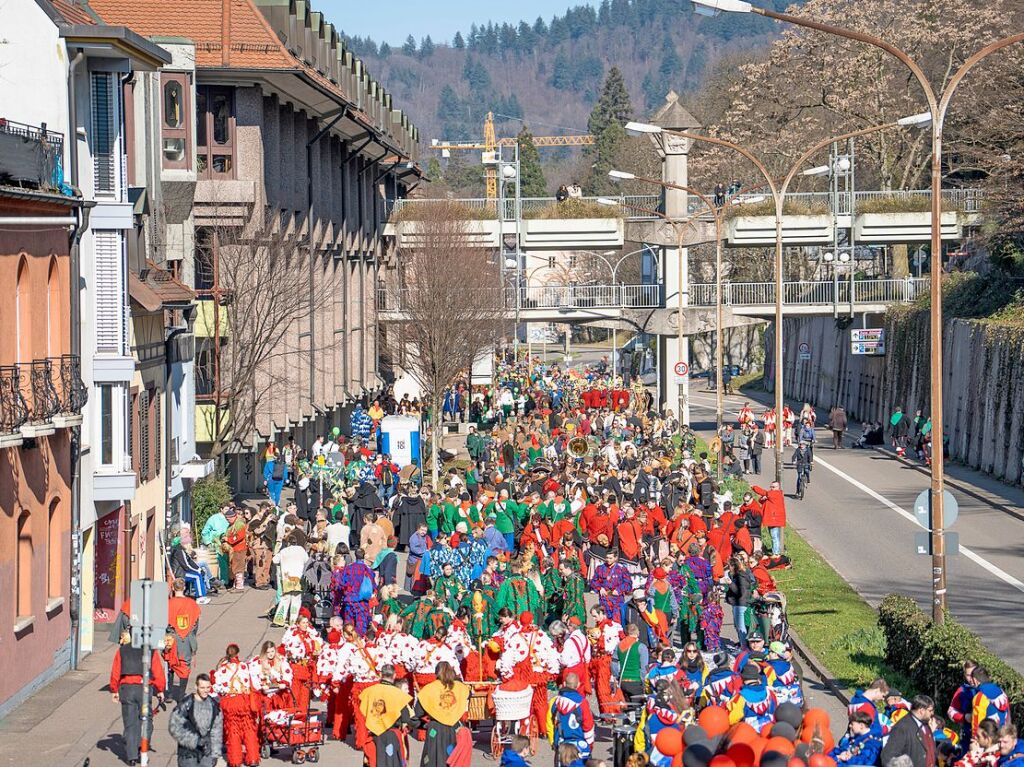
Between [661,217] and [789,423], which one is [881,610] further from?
[661,217]

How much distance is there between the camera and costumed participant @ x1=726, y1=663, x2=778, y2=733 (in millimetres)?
15641

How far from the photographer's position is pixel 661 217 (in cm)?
6275

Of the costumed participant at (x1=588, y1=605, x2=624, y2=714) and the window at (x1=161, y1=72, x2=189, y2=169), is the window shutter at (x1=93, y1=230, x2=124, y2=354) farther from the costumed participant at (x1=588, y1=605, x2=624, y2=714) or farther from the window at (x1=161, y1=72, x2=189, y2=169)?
the costumed participant at (x1=588, y1=605, x2=624, y2=714)

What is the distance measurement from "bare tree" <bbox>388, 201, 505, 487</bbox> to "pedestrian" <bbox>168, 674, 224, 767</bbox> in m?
34.5

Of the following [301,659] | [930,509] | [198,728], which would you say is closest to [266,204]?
[930,509]

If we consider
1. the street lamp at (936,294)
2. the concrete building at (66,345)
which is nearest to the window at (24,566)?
the concrete building at (66,345)

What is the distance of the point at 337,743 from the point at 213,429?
63.3 feet

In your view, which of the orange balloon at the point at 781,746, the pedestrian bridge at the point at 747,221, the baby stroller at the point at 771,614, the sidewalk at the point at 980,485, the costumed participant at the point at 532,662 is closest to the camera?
the orange balloon at the point at 781,746

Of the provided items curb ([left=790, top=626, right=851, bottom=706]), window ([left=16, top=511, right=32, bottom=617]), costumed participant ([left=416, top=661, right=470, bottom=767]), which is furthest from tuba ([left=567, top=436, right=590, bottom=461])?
costumed participant ([left=416, top=661, right=470, bottom=767])

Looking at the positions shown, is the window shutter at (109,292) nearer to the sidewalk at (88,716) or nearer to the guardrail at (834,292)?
the sidewalk at (88,716)

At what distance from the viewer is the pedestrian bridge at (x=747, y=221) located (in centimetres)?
6378

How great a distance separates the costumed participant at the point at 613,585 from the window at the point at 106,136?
9233 mm

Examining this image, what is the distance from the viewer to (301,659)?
19672 mm

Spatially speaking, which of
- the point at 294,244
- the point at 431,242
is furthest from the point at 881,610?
the point at 431,242
